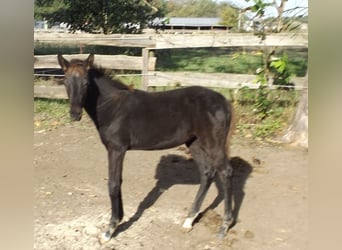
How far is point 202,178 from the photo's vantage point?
2.01 m

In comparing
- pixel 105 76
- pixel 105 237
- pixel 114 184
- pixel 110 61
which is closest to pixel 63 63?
pixel 105 76

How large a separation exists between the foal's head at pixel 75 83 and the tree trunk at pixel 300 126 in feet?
3.08

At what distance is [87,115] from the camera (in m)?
1.99

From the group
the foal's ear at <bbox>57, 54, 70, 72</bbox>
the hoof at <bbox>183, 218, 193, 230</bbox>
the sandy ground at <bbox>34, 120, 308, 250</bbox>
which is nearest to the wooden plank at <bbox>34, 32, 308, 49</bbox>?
the foal's ear at <bbox>57, 54, 70, 72</bbox>

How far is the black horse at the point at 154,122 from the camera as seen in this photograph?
1853 mm

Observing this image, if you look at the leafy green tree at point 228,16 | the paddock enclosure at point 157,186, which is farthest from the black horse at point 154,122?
the leafy green tree at point 228,16

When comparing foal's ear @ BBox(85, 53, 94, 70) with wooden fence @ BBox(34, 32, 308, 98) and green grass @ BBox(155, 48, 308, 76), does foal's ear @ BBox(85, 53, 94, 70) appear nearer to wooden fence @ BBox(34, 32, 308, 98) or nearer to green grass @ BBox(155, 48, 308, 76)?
wooden fence @ BBox(34, 32, 308, 98)

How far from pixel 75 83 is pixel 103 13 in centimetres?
45

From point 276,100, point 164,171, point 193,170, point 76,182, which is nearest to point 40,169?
point 76,182

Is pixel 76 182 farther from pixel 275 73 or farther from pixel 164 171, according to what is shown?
pixel 275 73

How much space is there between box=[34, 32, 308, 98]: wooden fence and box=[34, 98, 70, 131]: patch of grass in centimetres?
4
